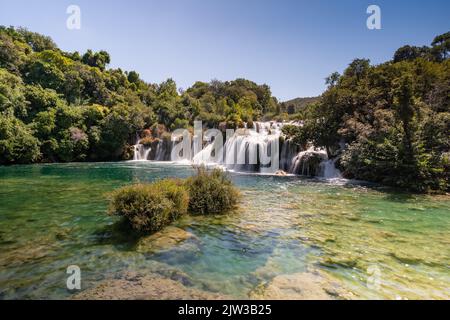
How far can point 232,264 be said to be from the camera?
5480 millimetres

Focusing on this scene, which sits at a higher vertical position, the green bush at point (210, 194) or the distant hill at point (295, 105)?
the distant hill at point (295, 105)

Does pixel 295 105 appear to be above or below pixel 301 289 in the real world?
above

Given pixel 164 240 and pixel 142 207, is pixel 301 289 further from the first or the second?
pixel 142 207

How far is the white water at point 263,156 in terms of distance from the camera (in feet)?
73.9

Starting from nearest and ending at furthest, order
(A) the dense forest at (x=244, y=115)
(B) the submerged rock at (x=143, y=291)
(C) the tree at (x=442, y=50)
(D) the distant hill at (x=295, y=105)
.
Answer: (B) the submerged rock at (x=143, y=291), (A) the dense forest at (x=244, y=115), (C) the tree at (x=442, y=50), (D) the distant hill at (x=295, y=105)

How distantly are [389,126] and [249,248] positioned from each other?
15906 millimetres

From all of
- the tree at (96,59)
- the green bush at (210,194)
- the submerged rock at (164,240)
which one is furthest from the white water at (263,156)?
the tree at (96,59)

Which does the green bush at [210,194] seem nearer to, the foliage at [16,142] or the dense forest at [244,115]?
the dense forest at [244,115]

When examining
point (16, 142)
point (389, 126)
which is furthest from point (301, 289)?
point (16, 142)

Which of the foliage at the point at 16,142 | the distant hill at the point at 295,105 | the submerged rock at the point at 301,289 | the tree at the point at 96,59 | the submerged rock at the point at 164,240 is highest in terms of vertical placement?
the tree at the point at 96,59

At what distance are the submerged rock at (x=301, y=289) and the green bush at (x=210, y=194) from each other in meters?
5.03

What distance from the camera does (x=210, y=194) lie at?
9.85m
